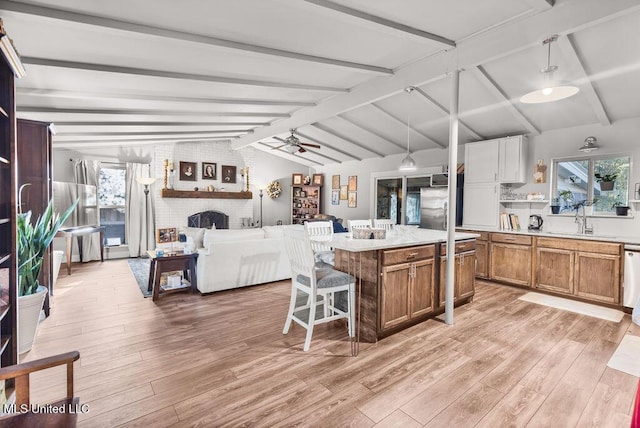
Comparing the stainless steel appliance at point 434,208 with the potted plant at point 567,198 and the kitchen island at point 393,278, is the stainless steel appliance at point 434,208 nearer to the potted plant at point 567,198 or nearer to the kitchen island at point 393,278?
the potted plant at point 567,198

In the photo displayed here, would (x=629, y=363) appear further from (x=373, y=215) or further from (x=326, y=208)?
(x=326, y=208)

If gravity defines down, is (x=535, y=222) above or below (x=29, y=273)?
above

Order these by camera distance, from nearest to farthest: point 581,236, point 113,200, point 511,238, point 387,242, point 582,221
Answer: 1. point 387,242
2. point 581,236
3. point 582,221
4. point 511,238
5. point 113,200

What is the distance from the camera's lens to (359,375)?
232 centimetres

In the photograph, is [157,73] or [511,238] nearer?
[157,73]

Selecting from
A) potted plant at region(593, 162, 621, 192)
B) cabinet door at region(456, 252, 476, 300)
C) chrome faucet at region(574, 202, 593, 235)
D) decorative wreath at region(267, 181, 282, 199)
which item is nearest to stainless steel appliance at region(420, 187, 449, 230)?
chrome faucet at region(574, 202, 593, 235)

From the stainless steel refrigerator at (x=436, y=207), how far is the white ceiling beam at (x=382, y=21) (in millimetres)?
3108

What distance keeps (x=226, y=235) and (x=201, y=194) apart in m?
3.96

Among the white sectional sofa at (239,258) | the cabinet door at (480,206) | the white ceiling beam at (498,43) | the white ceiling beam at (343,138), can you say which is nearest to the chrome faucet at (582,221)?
the cabinet door at (480,206)

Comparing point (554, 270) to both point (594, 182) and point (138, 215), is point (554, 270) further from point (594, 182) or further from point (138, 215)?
point (138, 215)

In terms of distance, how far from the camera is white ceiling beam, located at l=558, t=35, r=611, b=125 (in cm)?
289

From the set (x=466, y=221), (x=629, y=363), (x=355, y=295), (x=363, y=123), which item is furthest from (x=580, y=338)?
(x=363, y=123)

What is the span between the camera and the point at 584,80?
11.3 feet

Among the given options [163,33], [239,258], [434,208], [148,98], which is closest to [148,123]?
[148,98]
